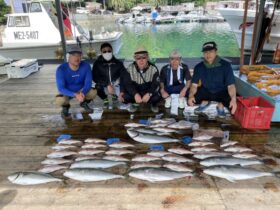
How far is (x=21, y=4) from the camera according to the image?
467 inches

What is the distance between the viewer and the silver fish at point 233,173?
239cm

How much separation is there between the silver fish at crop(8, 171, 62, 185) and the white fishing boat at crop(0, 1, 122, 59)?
9.12 metres

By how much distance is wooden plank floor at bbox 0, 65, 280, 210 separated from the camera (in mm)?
2158

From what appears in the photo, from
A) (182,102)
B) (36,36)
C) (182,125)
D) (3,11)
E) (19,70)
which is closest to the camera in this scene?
(182,125)

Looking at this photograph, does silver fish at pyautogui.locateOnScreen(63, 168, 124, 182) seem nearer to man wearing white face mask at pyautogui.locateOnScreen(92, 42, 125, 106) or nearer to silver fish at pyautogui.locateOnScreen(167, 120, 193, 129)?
silver fish at pyautogui.locateOnScreen(167, 120, 193, 129)

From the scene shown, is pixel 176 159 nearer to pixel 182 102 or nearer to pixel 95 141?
pixel 95 141

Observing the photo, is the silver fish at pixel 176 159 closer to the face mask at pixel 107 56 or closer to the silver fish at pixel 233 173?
the silver fish at pixel 233 173

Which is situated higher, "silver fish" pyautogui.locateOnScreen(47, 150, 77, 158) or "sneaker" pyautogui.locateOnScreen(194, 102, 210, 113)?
"sneaker" pyautogui.locateOnScreen(194, 102, 210, 113)

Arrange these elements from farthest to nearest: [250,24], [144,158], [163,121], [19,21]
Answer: [19,21], [250,24], [163,121], [144,158]

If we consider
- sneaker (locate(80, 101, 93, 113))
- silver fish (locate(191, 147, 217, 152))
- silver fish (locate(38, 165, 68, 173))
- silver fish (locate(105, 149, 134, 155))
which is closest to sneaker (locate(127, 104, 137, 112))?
sneaker (locate(80, 101, 93, 113))

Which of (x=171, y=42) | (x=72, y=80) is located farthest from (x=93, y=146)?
(x=171, y=42)

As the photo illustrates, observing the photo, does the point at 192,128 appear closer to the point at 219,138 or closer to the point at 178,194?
the point at 219,138

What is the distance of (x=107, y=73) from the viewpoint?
459 cm

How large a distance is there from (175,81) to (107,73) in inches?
51.6
